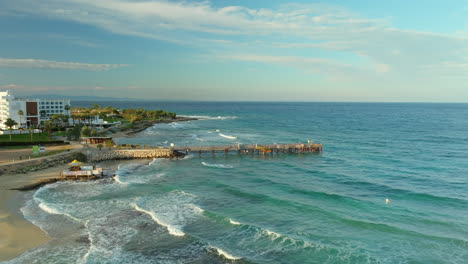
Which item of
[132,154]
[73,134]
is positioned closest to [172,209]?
[132,154]

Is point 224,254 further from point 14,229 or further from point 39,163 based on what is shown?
point 39,163

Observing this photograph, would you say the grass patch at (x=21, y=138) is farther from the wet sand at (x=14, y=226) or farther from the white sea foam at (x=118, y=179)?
the white sea foam at (x=118, y=179)

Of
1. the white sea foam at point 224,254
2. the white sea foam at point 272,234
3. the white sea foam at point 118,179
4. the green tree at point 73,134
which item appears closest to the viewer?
the white sea foam at point 224,254

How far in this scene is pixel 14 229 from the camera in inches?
1091

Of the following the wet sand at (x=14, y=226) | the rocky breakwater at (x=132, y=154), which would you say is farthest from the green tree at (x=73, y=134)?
the wet sand at (x=14, y=226)

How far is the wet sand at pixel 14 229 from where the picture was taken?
24527 millimetres

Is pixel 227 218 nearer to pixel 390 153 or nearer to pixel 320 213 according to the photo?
pixel 320 213

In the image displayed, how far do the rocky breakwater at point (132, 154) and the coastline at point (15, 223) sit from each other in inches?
506

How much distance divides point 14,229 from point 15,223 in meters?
1.47

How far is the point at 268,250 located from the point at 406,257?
9545mm

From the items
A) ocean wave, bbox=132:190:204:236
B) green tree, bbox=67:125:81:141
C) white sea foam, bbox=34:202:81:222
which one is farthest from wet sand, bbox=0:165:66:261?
green tree, bbox=67:125:81:141

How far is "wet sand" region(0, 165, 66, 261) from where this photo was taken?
2453 centimetres

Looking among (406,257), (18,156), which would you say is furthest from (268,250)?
(18,156)

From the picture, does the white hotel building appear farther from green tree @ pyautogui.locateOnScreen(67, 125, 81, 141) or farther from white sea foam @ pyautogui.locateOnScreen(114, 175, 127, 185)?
white sea foam @ pyautogui.locateOnScreen(114, 175, 127, 185)
